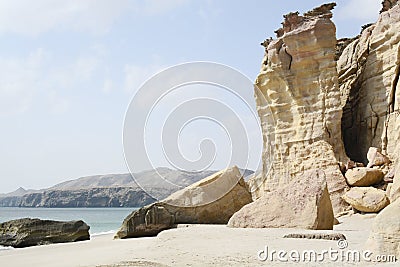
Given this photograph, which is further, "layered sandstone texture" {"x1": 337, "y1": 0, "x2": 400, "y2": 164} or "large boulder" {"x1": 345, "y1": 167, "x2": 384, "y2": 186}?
"layered sandstone texture" {"x1": 337, "y1": 0, "x2": 400, "y2": 164}

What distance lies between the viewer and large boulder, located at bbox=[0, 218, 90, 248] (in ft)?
47.4

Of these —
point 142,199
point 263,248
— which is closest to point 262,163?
point 263,248

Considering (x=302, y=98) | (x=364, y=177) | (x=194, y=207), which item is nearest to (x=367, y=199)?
(x=364, y=177)

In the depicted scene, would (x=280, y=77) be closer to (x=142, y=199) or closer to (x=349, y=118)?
(x=349, y=118)

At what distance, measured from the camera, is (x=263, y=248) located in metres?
7.47

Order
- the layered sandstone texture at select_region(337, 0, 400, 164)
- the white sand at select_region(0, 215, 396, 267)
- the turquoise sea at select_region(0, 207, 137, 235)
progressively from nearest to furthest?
the white sand at select_region(0, 215, 396, 267)
the layered sandstone texture at select_region(337, 0, 400, 164)
the turquoise sea at select_region(0, 207, 137, 235)

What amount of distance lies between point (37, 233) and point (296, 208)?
8.73 meters

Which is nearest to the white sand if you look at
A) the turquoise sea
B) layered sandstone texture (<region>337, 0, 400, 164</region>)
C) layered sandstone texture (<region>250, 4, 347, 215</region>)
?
layered sandstone texture (<region>337, 0, 400, 164</region>)

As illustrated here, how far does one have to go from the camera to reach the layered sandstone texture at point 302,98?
19.1m

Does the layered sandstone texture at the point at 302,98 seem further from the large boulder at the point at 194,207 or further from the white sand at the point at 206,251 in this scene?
the white sand at the point at 206,251

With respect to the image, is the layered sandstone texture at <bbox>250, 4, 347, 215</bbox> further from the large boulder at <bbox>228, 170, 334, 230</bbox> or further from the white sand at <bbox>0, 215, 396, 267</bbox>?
the white sand at <bbox>0, 215, 396, 267</bbox>

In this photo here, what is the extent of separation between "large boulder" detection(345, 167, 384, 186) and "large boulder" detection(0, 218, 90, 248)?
9.53 metres

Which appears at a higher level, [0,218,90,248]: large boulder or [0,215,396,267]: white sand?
[0,215,396,267]: white sand

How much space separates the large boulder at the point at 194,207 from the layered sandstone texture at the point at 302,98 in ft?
16.5
